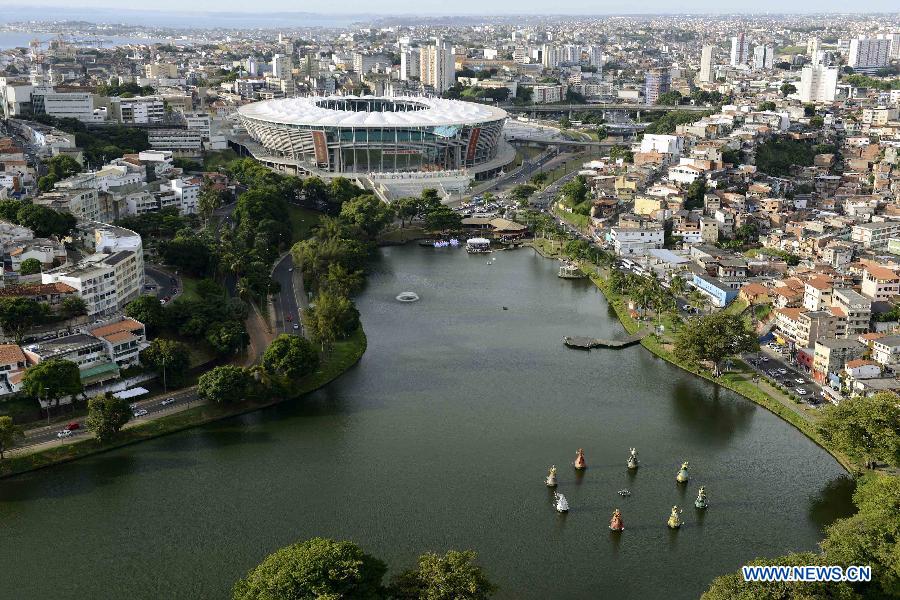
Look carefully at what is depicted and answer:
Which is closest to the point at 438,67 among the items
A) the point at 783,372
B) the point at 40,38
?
the point at 783,372

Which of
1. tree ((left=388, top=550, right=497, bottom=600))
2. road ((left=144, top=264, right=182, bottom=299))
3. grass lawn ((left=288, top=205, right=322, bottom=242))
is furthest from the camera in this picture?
grass lawn ((left=288, top=205, right=322, bottom=242))

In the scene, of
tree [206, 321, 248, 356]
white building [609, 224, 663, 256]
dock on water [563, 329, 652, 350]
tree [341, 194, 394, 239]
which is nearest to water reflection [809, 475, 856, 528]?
dock on water [563, 329, 652, 350]

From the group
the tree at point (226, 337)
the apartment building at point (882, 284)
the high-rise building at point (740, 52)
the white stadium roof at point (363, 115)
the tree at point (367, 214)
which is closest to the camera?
the tree at point (226, 337)

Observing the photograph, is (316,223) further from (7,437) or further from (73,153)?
(7,437)

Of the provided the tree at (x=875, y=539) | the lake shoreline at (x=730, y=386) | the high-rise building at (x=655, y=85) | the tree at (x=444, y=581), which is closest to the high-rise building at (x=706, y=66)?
the high-rise building at (x=655, y=85)

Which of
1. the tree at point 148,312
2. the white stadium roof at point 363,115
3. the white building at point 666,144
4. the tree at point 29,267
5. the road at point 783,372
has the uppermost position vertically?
the white stadium roof at point 363,115

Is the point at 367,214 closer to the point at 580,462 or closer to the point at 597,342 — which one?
the point at 597,342

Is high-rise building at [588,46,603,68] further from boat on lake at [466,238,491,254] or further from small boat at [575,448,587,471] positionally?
small boat at [575,448,587,471]

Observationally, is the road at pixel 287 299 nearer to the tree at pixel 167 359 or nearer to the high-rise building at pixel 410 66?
the tree at pixel 167 359
